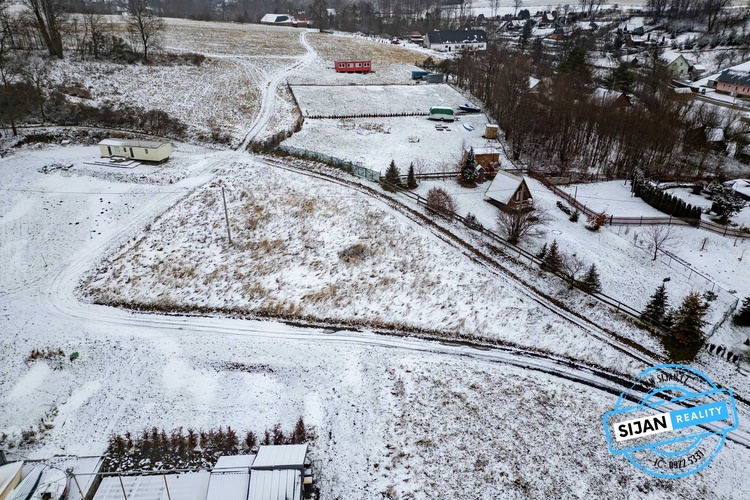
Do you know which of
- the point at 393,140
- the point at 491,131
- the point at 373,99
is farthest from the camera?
the point at 373,99

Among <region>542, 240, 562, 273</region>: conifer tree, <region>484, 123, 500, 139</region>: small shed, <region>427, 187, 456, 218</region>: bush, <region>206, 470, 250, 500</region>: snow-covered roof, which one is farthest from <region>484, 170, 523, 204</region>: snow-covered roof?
<region>206, 470, 250, 500</region>: snow-covered roof

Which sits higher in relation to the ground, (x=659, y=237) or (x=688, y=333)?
(x=659, y=237)

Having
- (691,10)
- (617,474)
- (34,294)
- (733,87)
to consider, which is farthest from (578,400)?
(691,10)

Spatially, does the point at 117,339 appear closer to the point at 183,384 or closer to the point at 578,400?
the point at 183,384

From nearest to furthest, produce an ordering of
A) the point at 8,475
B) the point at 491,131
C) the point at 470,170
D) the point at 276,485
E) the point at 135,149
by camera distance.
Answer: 1. the point at 276,485
2. the point at 8,475
3. the point at 470,170
4. the point at 135,149
5. the point at 491,131

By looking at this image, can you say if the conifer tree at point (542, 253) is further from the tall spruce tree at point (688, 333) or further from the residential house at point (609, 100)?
the residential house at point (609, 100)

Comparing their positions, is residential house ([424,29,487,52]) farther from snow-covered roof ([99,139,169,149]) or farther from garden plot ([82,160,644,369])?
garden plot ([82,160,644,369])

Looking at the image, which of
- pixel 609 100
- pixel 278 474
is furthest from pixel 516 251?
pixel 609 100

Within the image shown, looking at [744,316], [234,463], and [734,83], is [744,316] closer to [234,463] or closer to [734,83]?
[234,463]
